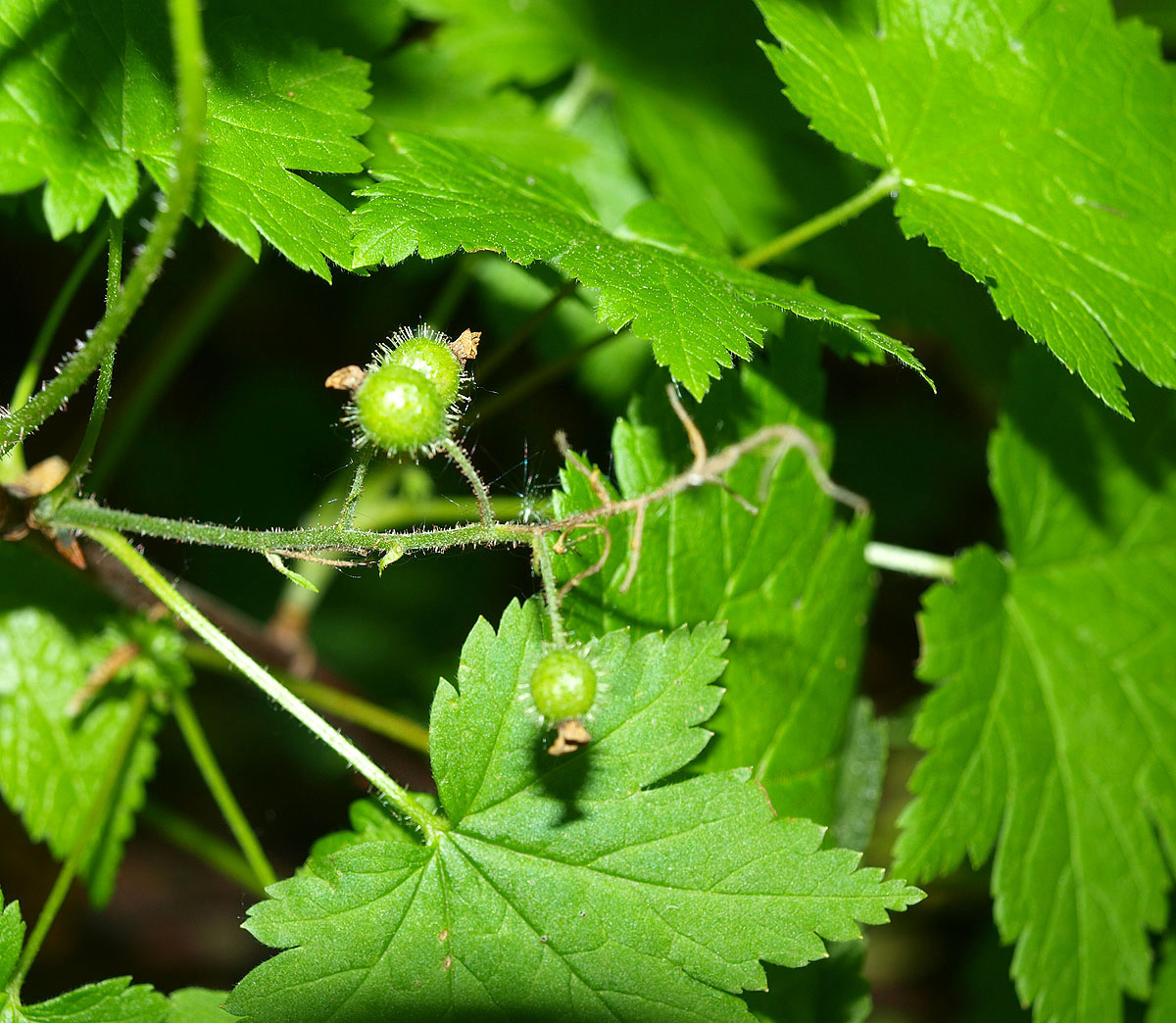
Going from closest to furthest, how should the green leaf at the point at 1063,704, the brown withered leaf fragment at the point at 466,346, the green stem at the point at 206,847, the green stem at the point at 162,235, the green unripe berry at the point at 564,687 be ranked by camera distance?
the green stem at the point at 162,235 → the green unripe berry at the point at 564,687 → the brown withered leaf fragment at the point at 466,346 → the green leaf at the point at 1063,704 → the green stem at the point at 206,847

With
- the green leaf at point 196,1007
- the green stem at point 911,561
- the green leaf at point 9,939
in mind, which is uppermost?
the green stem at point 911,561

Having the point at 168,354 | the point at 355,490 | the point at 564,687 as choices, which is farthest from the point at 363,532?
the point at 168,354

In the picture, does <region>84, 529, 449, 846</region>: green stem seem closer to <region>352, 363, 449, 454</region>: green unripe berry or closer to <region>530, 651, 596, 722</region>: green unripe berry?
<region>530, 651, 596, 722</region>: green unripe berry

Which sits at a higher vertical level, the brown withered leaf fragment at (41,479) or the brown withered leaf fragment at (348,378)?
the brown withered leaf fragment at (348,378)

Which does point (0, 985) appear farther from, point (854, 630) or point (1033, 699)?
point (1033, 699)

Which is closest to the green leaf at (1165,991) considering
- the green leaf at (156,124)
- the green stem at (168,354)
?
the green leaf at (156,124)

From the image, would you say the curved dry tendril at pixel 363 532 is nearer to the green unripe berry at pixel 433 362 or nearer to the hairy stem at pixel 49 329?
the green unripe berry at pixel 433 362

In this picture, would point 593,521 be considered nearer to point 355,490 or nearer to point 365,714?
point 355,490
